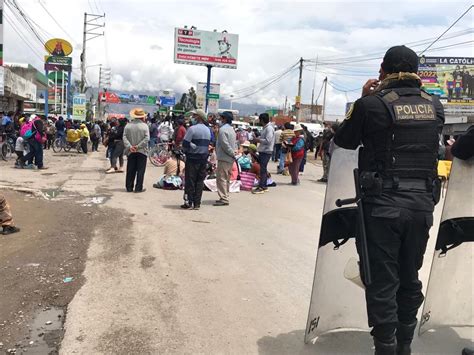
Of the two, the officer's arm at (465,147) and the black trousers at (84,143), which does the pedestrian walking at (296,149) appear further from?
the black trousers at (84,143)

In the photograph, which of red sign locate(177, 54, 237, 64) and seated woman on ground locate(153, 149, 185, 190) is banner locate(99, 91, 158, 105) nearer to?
red sign locate(177, 54, 237, 64)

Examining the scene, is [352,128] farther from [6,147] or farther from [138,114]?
[6,147]

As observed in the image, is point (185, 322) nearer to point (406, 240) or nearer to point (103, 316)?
point (103, 316)

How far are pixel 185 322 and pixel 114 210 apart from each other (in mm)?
4856

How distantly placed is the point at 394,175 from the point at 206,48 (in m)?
31.1

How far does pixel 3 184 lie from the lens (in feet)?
34.6

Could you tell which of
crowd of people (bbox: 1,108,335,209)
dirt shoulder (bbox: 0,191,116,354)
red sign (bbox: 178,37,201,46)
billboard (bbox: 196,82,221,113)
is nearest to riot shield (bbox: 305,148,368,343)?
dirt shoulder (bbox: 0,191,116,354)

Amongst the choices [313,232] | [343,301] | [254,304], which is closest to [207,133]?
[313,232]

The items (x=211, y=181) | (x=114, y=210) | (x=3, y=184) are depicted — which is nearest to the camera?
(x=114, y=210)

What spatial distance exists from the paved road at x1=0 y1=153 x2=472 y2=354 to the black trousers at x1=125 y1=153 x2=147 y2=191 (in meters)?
1.79

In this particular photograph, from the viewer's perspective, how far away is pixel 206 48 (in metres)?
32.3

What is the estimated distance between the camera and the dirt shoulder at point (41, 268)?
3.58m

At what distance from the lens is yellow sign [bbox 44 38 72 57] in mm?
34062

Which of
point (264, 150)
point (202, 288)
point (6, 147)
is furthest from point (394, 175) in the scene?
point (6, 147)
